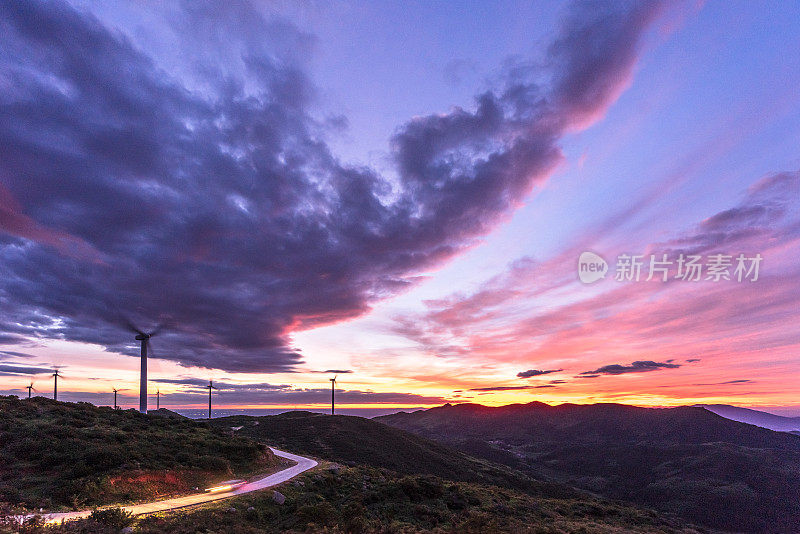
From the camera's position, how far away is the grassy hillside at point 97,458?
25.6 metres

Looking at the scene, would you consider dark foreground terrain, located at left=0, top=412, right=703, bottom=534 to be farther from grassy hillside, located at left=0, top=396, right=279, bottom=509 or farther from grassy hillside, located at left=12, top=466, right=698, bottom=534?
grassy hillside, located at left=0, top=396, right=279, bottom=509

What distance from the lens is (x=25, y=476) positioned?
27500mm

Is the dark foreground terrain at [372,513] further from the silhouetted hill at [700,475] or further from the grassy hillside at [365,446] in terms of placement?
the silhouetted hill at [700,475]

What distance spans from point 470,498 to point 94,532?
30.2m

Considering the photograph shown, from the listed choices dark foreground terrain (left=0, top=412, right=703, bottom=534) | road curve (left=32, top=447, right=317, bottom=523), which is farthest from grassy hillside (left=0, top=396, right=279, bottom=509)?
dark foreground terrain (left=0, top=412, right=703, bottom=534)

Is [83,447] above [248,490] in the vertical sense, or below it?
above

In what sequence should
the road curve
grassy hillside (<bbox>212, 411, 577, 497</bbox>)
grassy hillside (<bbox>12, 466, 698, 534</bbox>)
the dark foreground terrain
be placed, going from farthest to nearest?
grassy hillside (<bbox>212, 411, 577, 497</bbox>) → the road curve → grassy hillside (<bbox>12, 466, 698, 534</bbox>) → the dark foreground terrain

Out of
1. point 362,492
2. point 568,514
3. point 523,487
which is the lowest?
point 523,487

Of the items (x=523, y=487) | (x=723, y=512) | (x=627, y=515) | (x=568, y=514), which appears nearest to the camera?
(x=568, y=514)

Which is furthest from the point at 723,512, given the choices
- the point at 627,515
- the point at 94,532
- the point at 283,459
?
the point at 94,532

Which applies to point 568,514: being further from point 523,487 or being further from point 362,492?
point 523,487

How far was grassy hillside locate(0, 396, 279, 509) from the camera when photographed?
1008 inches

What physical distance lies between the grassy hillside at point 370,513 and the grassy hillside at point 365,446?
39.5 metres

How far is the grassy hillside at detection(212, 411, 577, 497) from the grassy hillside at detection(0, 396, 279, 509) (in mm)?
33077
